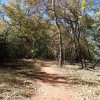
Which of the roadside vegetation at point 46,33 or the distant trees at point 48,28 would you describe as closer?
the roadside vegetation at point 46,33

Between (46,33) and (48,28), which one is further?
(46,33)

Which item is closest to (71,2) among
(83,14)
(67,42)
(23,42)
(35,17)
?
(83,14)

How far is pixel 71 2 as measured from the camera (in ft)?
111

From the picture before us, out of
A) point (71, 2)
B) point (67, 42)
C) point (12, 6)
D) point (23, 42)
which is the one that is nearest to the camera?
point (71, 2)

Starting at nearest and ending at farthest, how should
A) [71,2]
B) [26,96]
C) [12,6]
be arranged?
[26,96], [71,2], [12,6]

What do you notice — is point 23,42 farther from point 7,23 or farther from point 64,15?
point 64,15

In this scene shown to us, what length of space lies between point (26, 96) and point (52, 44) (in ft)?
114

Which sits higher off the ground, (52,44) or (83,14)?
(83,14)

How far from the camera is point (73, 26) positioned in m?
38.8

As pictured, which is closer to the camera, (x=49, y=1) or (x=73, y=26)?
(x=49, y=1)

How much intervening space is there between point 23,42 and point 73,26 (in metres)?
16.3

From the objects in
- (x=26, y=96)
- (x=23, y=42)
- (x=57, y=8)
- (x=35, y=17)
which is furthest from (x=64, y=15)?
(x=26, y=96)

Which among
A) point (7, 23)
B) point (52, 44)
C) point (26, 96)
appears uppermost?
point (7, 23)

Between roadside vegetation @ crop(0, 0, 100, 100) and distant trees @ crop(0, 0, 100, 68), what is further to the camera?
distant trees @ crop(0, 0, 100, 68)
